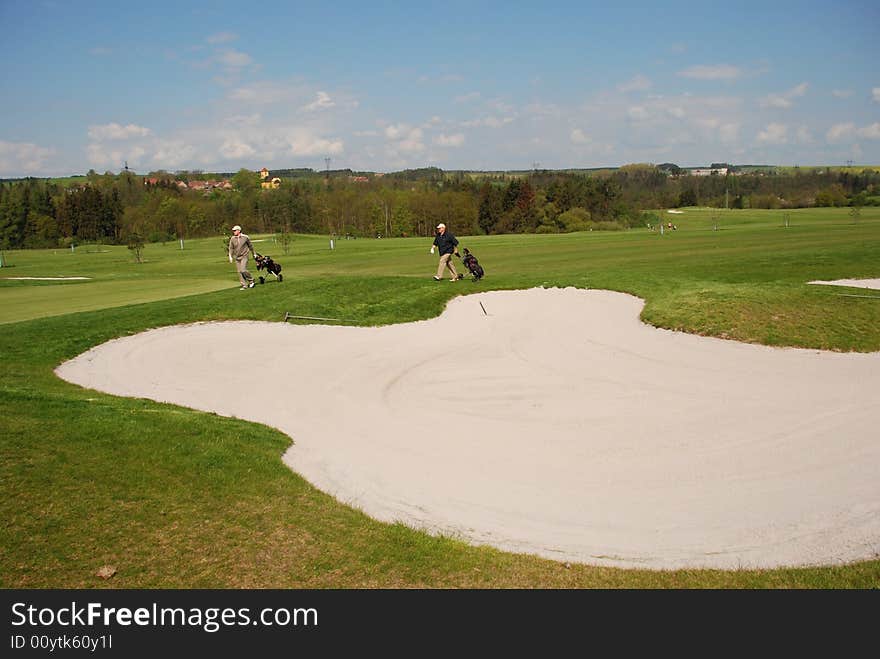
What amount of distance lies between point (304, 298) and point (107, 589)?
53.9 ft

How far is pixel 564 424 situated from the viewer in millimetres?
11273

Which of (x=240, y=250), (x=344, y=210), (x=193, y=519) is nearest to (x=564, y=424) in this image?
(x=193, y=519)

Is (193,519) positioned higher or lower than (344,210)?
lower

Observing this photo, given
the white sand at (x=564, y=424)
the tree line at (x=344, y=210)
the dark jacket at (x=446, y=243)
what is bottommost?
the white sand at (x=564, y=424)

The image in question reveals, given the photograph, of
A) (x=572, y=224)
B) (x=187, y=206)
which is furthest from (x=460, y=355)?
(x=187, y=206)

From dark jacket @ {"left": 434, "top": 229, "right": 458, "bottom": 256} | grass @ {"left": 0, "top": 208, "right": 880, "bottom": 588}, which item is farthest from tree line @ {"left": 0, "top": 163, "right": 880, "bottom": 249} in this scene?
grass @ {"left": 0, "top": 208, "right": 880, "bottom": 588}

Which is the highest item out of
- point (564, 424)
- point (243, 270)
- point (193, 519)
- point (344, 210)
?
point (344, 210)

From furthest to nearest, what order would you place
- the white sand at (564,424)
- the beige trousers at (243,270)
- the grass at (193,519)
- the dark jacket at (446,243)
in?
the dark jacket at (446,243), the beige trousers at (243,270), the white sand at (564,424), the grass at (193,519)

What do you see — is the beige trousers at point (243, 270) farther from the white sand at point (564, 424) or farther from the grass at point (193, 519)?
the grass at point (193, 519)

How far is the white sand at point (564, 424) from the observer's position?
766 cm

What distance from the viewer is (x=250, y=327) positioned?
1859 centimetres

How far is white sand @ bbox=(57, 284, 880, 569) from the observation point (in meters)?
7.66

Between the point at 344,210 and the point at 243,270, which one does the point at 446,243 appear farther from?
the point at 344,210

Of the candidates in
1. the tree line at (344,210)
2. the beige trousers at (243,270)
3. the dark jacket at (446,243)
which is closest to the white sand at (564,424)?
the beige trousers at (243,270)
